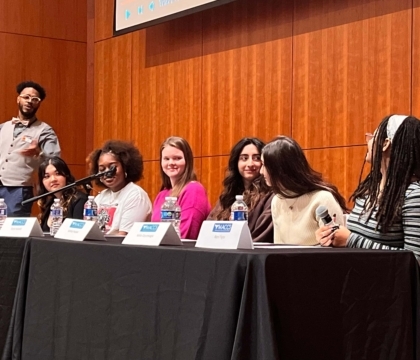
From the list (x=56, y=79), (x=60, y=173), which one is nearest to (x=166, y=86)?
(x=56, y=79)

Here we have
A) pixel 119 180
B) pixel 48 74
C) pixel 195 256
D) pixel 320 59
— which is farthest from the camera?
pixel 48 74

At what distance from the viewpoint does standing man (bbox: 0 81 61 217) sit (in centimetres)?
562

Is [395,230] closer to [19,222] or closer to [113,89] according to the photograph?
[19,222]

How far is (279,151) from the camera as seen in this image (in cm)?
287

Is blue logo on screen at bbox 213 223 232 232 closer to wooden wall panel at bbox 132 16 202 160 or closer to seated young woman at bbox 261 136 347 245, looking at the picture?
seated young woman at bbox 261 136 347 245

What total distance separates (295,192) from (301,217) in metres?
0.09

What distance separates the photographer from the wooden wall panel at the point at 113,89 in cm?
654

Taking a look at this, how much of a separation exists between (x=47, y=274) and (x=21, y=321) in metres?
0.18

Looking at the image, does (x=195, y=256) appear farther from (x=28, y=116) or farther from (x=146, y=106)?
(x=146, y=106)

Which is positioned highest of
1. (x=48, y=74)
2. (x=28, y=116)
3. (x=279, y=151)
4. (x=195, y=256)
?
(x=48, y=74)

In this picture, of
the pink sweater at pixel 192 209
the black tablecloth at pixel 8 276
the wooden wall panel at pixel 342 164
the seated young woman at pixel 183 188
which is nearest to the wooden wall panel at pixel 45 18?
the wooden wall panel at pixel 342 164

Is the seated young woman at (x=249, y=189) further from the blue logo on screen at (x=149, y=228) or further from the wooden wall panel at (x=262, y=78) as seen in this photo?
the blue logo on screen at (x=149, y=228)

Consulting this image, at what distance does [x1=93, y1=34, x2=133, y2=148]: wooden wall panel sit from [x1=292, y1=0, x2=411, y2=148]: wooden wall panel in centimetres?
193

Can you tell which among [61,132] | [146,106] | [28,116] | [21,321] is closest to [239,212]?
[21,321]
